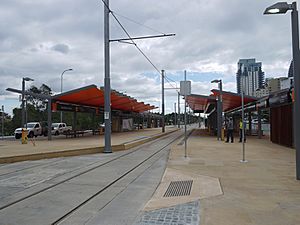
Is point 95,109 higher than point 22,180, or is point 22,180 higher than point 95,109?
point 95,109

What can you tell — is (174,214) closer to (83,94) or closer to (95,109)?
(83,94)

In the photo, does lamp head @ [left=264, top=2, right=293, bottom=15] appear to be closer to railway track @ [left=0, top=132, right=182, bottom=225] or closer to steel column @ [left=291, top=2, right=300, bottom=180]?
steel column @ [left=291, top=2, right=300, bottom=180]

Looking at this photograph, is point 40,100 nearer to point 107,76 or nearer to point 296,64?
point 107,76

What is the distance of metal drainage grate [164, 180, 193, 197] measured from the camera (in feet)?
25.8

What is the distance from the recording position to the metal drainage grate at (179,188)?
25.8ft

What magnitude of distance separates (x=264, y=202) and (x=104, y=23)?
13.8m

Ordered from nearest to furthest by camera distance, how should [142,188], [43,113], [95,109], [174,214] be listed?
[174,214]
[142,188]
[95,109]
[43,113]

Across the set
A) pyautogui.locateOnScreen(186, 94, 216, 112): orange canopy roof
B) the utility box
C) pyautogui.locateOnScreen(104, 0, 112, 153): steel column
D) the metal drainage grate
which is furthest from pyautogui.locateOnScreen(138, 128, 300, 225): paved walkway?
pyautogui.locateOnScreen(186, 94, 216, 112): orange canopy roof

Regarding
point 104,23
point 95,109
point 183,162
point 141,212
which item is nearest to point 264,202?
point 141,212

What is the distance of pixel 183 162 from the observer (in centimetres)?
1328

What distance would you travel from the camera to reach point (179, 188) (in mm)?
8461

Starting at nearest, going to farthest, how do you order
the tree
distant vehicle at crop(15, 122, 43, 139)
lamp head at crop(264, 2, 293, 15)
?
lamp head at crop(264, 2, 293, 15) → distant vehicle at crop(15, 122, 43, 139) → the tree

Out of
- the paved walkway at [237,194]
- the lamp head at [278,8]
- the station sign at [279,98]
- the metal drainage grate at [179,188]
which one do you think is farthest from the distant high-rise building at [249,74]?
the metal drainage grate at [179,188]

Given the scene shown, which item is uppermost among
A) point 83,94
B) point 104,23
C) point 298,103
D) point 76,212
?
point 104,23
